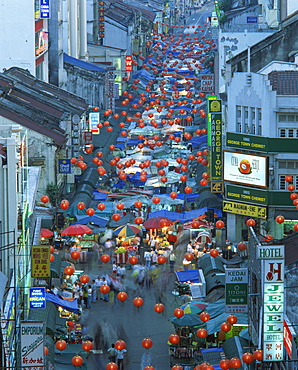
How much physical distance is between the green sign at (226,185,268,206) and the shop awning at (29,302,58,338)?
17028 mm

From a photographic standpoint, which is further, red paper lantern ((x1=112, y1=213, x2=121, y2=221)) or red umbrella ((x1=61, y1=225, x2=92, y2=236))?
red paper lantern ((x1=112, y1=213, x2=121, y2=221))

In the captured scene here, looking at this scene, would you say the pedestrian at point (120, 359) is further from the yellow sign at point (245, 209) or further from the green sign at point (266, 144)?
the green sign at point (266, 144)

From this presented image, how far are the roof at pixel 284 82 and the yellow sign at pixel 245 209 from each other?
6846 millimetres

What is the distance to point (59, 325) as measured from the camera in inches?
1769

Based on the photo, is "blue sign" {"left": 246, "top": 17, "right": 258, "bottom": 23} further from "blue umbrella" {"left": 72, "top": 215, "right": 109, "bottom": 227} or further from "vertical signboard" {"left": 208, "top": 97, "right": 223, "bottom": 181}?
"blue umbrella" {"left": 72, "top": 215, "right": 109, "bottom": 227}

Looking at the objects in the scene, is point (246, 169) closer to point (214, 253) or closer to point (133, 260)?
point (214, 253)

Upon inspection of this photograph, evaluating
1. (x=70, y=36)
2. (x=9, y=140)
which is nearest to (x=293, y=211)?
(x=9, y=140)

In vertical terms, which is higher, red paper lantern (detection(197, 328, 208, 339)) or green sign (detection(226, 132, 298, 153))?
green sign (detection(226, 132, 298, 153))

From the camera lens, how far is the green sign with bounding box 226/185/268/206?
5741cm

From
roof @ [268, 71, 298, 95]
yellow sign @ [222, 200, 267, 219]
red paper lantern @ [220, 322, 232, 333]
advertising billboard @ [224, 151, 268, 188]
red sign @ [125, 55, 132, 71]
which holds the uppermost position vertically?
red sign @ [125, 55, 132, 71]

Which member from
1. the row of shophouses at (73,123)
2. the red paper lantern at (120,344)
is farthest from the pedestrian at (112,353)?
the row of shophouses at (73,123)

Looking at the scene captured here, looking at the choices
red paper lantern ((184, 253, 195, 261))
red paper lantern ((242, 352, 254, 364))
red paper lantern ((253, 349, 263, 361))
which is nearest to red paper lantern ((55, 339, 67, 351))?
red paper lantern ((242, 352, 254, 364))

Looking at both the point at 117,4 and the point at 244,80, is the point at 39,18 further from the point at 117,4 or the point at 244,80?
the point at 117,4

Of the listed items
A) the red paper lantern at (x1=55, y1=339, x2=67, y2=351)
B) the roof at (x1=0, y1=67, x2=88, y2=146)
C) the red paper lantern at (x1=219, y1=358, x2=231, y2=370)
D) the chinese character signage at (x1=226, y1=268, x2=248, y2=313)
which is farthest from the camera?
the roof at (x1=0, y1=67, x2=88, y2=146)
